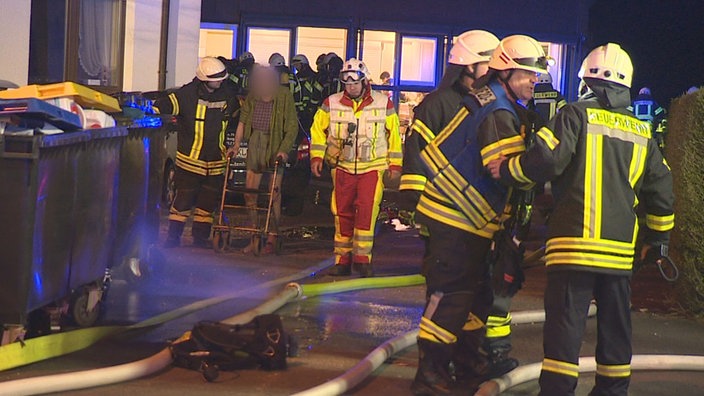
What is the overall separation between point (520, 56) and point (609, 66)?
22.3 inches

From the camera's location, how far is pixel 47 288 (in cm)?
714

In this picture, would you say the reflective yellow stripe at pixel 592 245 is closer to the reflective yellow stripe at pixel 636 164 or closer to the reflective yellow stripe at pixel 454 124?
the reflective yellow stripe at pixel 636 164

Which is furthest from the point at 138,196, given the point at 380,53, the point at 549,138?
the point at 380,53

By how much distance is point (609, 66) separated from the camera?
21.2 ft

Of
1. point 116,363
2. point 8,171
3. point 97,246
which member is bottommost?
point 116,363

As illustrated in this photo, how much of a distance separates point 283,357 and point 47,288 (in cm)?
143

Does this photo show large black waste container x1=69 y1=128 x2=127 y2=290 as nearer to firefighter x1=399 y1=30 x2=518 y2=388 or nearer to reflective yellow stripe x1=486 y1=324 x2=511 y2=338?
firefighter x1=399 y1=30 x2=518 y2=388

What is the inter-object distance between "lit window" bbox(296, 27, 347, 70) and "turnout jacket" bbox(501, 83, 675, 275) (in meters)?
22.0

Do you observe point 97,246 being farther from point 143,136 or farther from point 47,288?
point 143,136

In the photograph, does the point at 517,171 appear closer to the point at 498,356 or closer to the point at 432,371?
the point at 432,371

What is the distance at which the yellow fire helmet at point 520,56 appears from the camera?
6.84 m

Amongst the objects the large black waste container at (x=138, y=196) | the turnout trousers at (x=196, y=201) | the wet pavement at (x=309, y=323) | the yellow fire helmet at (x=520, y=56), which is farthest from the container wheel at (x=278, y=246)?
the yellow fire helmet at (x=520, y=56)

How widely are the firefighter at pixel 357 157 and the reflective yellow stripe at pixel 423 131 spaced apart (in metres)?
2.86

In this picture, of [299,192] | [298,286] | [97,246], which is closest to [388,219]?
[299,192]
